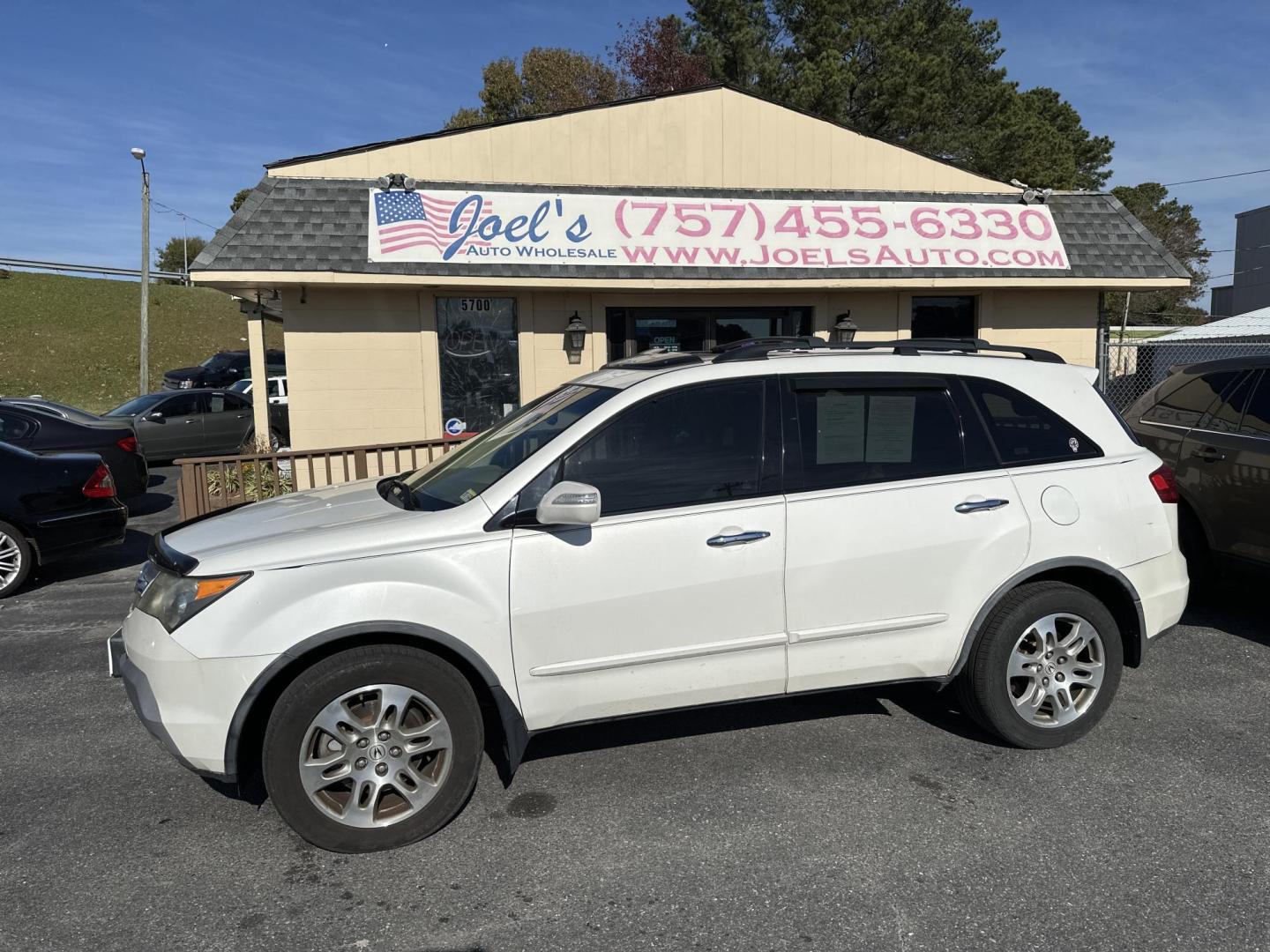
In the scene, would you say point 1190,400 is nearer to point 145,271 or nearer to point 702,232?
point 702,232

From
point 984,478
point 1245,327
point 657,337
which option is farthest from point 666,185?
point 1245,327

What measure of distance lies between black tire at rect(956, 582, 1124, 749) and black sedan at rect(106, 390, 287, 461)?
13372mm

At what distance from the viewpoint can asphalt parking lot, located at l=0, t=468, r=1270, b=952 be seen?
2814 mm

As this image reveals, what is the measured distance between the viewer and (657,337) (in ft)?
36.3

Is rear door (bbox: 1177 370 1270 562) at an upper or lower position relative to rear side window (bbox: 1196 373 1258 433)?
lower

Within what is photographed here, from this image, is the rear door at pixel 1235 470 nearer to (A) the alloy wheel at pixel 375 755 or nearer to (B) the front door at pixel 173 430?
(A) the alloy wheel at pixel 375 755

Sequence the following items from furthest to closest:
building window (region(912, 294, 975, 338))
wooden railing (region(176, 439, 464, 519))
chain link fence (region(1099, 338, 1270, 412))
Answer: building window (region(912, 294, 975, 338)) → chain link fence (region(1099, 338, 1270, 412)) → wooden railing (region(176, 439, 464, 519))

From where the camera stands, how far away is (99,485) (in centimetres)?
768

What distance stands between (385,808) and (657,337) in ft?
27.6

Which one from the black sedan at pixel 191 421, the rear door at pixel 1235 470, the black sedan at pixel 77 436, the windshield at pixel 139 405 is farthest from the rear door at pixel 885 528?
the windshield at pixel 139 405

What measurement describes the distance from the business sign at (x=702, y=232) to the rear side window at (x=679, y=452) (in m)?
6.67

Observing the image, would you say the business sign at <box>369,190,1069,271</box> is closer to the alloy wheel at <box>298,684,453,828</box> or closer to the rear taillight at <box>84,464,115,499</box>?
the rear taillight at <box>84,464,115,499</box>

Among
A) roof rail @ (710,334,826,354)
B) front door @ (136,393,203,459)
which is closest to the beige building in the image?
front door @ (136,393,203,459)

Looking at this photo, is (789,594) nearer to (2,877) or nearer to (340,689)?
(340,689)
